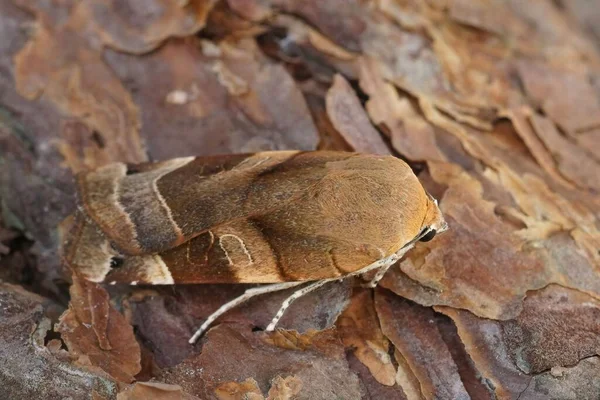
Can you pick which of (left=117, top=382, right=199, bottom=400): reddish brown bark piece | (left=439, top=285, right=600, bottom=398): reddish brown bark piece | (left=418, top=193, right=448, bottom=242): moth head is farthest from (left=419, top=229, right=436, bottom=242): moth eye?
(left=117, top=382, right=199, bottom=400): reddish brown bark piece

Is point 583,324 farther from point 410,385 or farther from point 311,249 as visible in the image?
point 311,249

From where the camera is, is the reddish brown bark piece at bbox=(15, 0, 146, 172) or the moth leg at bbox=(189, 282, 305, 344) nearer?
the moth leg at bbox=(189, 282, 305, 344)

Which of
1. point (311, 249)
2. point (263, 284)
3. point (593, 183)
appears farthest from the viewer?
point (593, 183)

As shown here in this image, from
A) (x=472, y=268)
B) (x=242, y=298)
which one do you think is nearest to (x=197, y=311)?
(x=242, y=298)

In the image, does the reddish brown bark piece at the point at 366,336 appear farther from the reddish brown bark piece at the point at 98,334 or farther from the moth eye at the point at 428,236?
the reddish brown bark piece at the point at 98,334

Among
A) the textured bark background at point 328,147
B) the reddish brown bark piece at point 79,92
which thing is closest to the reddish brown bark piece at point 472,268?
the textured bark background at point 328,147

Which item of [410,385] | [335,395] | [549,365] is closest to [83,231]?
[335,395]

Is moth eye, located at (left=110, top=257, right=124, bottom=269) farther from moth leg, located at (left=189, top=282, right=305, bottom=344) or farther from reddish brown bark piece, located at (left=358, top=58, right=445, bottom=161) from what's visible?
reddish brown bark piece, located at (left=358, top=58, right=445, bottom=161)
